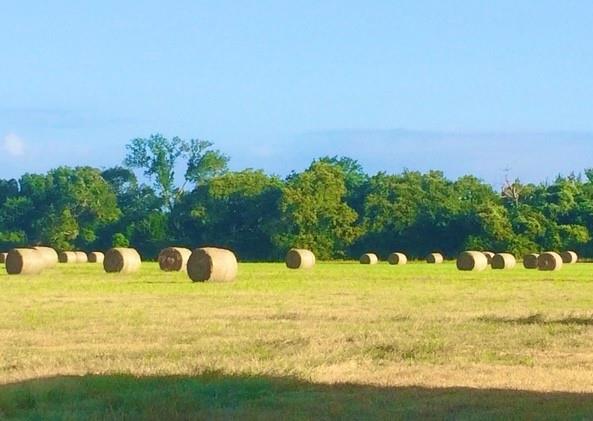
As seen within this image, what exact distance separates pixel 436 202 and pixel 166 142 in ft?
115

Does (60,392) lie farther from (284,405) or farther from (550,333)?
(550,333)

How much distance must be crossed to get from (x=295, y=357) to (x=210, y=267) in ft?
77.0

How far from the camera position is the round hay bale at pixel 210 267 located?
38.4 metres

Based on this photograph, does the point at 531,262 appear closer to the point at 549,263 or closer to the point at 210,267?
the point at 549,263

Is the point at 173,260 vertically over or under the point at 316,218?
under

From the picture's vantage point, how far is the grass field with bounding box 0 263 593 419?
11.1 m

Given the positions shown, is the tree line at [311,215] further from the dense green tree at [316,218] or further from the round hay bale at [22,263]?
the round hay bale at [22,263]

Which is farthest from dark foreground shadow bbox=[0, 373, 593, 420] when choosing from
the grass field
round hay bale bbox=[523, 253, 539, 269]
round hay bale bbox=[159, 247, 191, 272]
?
round hay bale bbox=[523, 253, 539, 269]

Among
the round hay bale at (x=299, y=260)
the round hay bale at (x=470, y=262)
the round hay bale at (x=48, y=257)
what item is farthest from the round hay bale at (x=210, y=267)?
the round hay bale at (x=470, y=262)

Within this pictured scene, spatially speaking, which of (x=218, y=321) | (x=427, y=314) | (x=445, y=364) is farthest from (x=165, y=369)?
(x=427, y=314)

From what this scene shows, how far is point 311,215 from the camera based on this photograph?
90438 mm

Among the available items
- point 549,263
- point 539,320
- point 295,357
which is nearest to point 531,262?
point 549,263

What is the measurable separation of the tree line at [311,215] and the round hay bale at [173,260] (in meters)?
37.0

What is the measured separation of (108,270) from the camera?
48344mm
